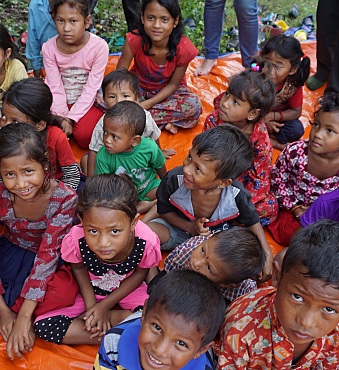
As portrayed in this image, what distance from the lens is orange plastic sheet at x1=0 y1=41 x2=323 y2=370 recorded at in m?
1.72

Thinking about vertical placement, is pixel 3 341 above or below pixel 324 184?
below

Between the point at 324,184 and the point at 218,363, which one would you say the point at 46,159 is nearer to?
the point at 218,363

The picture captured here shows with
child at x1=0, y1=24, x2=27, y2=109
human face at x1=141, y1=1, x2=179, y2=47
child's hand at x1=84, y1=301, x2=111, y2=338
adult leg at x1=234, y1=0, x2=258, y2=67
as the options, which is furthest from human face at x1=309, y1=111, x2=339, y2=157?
child at x1=0, y1=24, x2=27, y2=109

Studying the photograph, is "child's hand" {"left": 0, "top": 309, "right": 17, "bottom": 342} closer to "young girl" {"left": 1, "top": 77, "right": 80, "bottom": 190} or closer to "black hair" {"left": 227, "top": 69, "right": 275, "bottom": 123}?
"young girl" {"left": 1, "top": 77, "right": 80, "bottom": 190}

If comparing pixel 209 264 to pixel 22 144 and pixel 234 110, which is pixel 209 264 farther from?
pixel 234 110

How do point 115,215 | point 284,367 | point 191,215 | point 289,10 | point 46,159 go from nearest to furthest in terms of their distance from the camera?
point 284,367
point 115,215
point 46,159
point 191,215
point 289,10

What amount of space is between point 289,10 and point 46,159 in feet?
12.4

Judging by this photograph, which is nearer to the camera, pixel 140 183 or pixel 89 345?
pixel 89 345

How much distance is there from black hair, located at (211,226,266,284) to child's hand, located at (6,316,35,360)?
0.76m

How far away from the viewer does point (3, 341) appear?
1767 millimetres

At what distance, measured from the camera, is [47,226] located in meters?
1.82

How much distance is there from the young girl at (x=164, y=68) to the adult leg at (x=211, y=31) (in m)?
0.47

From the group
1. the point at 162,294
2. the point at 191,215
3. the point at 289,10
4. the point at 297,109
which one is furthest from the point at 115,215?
the point at 289,10

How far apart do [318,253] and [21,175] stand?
3.58 feet
